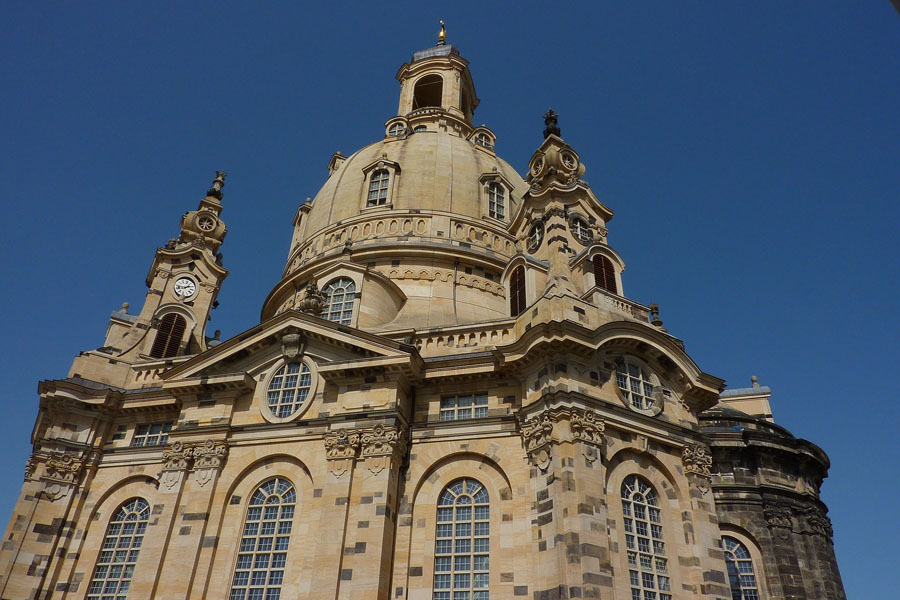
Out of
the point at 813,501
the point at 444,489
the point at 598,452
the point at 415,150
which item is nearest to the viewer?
the point at 598,452

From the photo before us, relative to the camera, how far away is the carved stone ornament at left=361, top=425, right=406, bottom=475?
25.6 m

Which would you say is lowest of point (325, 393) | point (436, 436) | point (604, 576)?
point (604, 576)

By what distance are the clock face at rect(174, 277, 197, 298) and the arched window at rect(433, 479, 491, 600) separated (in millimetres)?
20035

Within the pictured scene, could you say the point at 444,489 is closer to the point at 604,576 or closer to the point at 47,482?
the point at 604,576

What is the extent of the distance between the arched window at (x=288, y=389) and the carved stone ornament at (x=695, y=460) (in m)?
15.2

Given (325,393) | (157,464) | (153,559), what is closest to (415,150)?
(325,393)

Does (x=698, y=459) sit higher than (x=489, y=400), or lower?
lower

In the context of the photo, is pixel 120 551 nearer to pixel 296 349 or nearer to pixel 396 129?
pixel 296 349

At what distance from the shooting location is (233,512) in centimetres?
2686

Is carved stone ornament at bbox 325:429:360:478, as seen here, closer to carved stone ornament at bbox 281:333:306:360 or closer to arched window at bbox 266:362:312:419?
arched window at bbox 266:362:312:419

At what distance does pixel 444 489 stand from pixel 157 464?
42.2ft

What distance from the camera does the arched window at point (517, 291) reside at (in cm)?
3138

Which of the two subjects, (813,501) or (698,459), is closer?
(698,459)

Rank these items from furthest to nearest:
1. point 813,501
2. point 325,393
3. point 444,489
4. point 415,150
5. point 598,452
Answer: point 415,150 < point 813,501 < point 325,393 < point 444,489 < point 598,452
